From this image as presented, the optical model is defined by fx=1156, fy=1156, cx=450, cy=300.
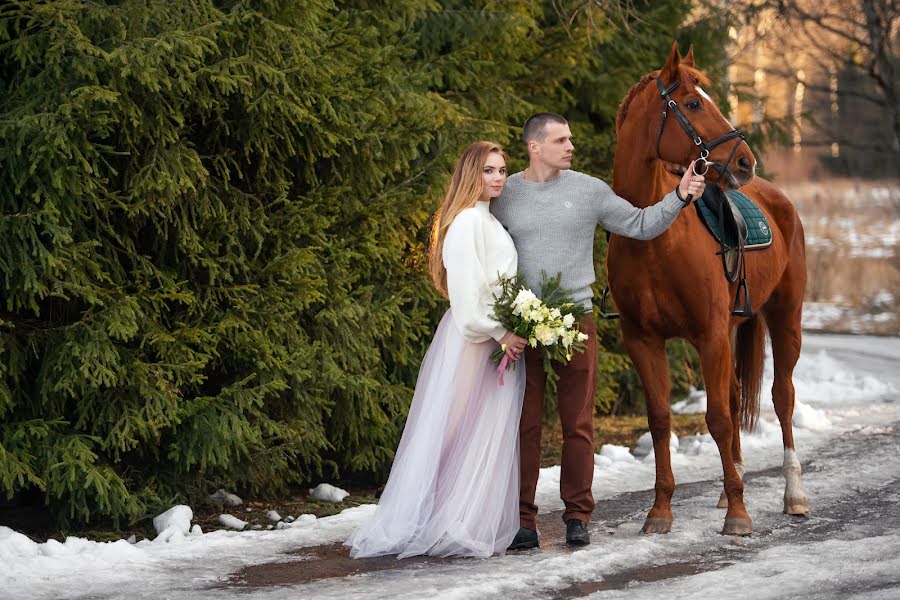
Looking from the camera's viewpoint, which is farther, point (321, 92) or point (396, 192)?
point (396, 192)

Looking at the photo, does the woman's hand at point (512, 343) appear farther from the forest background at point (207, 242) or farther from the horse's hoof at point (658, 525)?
the forest background at point (207, 242)

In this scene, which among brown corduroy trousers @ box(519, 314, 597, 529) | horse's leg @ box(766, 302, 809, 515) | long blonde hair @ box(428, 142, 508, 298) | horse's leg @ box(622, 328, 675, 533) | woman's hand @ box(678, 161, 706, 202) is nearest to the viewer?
woman's hand @ box(678, 161, 706, 202)

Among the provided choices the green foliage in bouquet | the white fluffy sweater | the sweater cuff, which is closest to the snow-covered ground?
the green foliage in bouquet

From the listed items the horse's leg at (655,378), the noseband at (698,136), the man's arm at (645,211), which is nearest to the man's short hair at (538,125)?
the man's arm at (645,211)

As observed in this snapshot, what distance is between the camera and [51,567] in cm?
561

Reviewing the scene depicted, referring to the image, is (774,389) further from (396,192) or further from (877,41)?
(877,41)

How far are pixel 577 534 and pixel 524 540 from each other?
0.93ft

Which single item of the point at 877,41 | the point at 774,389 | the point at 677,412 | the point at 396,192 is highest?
the point at 877,41

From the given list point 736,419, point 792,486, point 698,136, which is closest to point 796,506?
point 792,486

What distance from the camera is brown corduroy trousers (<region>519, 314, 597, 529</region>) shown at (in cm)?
615

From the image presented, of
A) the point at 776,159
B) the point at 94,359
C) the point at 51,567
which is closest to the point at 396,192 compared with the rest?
the point at 94,359

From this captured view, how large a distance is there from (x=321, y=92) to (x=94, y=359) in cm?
221

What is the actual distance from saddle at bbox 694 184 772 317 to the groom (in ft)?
2.34

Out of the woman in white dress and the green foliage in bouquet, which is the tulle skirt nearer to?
the woman in white dress
